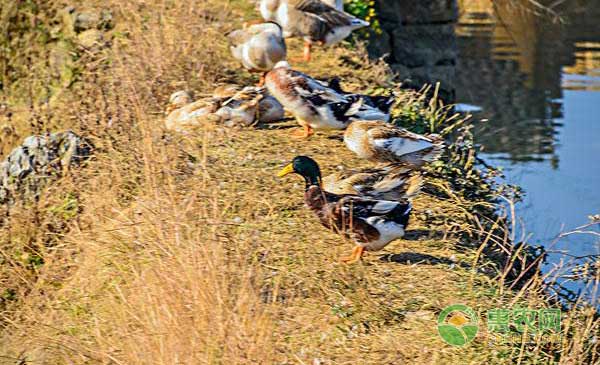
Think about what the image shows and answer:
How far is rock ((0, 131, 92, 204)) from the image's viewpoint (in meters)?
8.33

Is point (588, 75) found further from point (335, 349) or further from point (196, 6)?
point (335, 349)

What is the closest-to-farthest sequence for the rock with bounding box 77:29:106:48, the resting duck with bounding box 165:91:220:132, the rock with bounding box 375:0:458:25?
the resting duck with bounding box 165:91:220:132 → the rock with bounding box 77:29:106:48 → the rock with bounding box 375:0:458:25

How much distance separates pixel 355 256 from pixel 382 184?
24.3 inches

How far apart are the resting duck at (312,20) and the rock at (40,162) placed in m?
2.97

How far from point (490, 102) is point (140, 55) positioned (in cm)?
786

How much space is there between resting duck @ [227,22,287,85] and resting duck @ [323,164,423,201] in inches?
122

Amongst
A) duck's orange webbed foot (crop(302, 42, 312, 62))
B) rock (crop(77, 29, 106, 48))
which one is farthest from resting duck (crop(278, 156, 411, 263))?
rock (crop(77, 29, 106, 48))

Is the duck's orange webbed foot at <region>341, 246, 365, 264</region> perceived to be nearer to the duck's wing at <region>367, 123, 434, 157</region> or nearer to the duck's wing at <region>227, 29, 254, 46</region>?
the duck's wing at <region>367, 123, 434, 157</region>

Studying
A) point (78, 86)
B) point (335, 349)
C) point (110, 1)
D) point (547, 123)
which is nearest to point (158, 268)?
point (335, 349)

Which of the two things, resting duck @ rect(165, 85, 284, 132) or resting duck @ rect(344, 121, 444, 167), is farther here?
resting duck @ rect(165, 85, 284, 132)

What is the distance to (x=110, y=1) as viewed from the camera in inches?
464

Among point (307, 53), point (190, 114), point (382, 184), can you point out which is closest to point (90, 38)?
point (307, 53)

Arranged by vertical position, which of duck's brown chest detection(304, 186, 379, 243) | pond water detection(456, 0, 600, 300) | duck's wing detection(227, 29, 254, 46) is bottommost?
pond water detection(456, 0, 600, 300)

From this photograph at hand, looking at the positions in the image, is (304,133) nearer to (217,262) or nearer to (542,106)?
(217,262)
